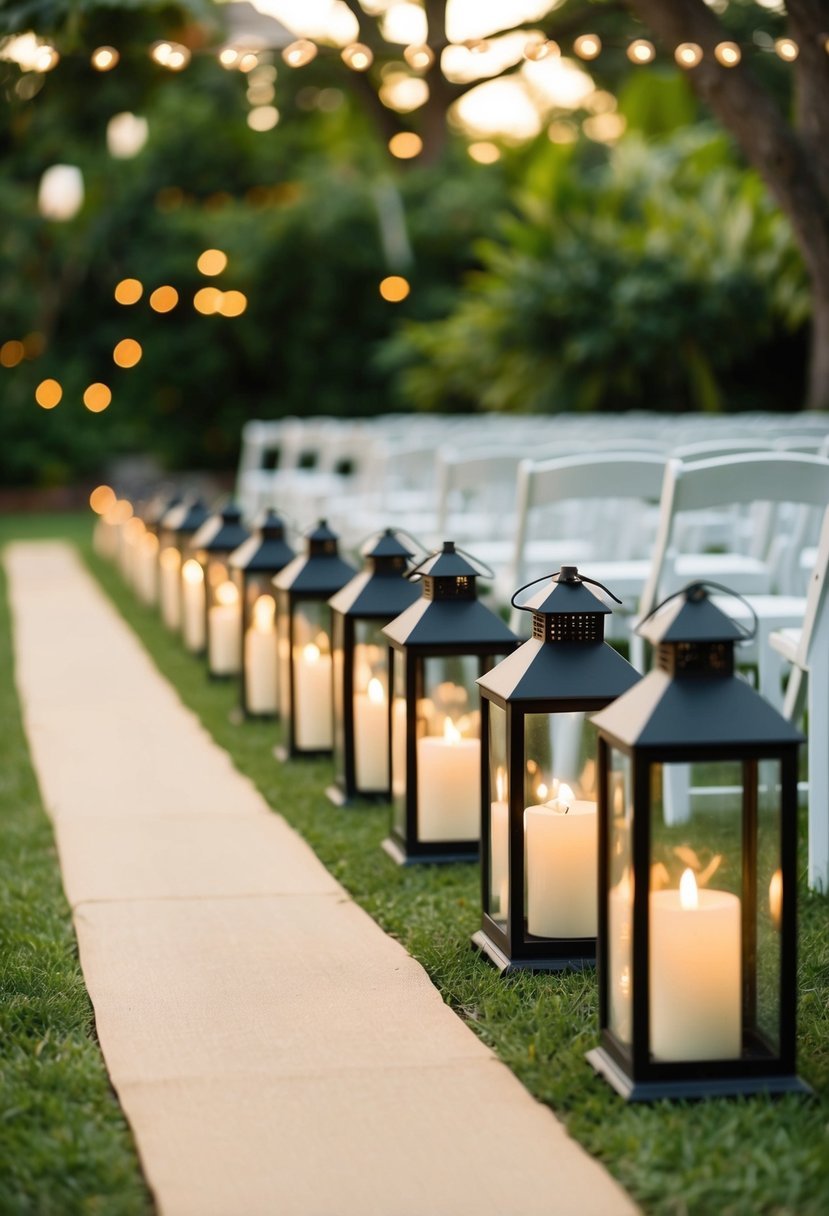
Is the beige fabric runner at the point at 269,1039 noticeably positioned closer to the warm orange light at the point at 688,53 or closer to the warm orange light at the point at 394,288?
the warm orange light at the point at 688,53

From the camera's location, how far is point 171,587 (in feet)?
25.5

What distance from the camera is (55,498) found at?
1927cm

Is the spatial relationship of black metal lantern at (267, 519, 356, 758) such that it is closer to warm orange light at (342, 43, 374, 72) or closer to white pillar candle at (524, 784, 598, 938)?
white pillar candle at (524, 784, 598, 938)

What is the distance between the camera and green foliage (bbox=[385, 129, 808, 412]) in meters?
13.9

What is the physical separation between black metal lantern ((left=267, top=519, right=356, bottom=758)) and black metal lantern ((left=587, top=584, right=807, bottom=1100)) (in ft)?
7.29

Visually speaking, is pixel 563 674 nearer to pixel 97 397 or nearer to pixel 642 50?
pixel 642 50

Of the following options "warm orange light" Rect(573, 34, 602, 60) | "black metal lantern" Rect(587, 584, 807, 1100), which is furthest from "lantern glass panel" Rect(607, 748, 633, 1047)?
"warm orange light" Rect(573, 34, 602, 60)

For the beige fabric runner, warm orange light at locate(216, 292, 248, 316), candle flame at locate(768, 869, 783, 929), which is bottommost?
the beige fabric runner

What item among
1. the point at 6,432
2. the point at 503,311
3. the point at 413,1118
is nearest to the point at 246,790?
the point at 413,1118

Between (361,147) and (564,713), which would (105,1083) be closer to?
(564,713)

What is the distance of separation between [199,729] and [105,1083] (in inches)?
120

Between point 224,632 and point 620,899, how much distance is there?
4074 millimetres

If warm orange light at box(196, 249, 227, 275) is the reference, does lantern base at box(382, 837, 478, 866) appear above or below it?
below

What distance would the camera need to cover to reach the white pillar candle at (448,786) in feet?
11.4
